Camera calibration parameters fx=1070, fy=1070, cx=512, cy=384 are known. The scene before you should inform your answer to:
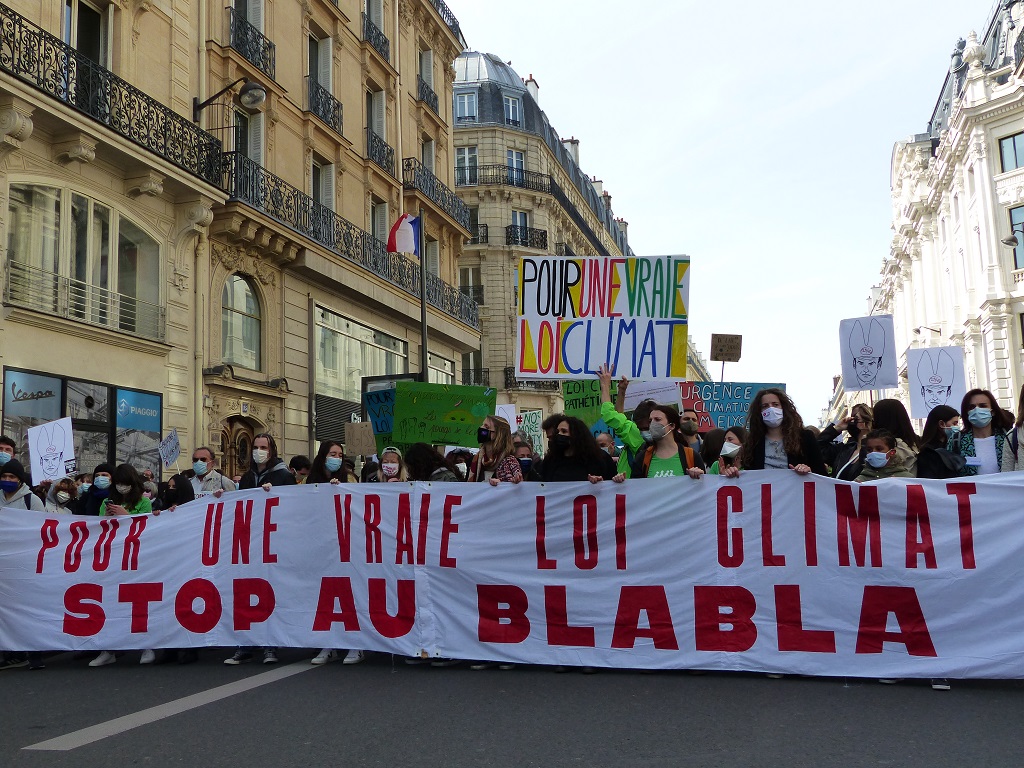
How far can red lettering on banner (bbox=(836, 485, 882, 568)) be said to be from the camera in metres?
6.25

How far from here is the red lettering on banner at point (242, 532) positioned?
7.56 meters

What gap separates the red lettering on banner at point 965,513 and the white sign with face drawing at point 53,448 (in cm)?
798

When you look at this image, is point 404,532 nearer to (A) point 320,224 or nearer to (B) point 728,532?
(B) point 728,532

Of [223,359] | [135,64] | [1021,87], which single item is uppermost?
[1021,87]

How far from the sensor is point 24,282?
14.0 meters

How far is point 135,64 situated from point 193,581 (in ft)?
38.0

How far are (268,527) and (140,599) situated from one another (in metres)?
1.05

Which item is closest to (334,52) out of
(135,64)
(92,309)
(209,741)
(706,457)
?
(135,64)

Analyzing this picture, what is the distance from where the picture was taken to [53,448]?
10422mm

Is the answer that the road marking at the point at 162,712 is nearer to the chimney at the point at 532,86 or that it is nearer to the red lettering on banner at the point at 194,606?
the red lettering on banner at the point at 194,606

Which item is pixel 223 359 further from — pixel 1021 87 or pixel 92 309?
pixel 1021 87

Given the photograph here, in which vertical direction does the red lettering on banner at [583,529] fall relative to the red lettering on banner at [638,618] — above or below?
above

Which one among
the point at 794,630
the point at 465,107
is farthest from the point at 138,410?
the point at 465,107

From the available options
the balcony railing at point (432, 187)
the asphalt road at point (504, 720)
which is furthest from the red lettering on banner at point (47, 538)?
the balcony railing at point (432, 187)
